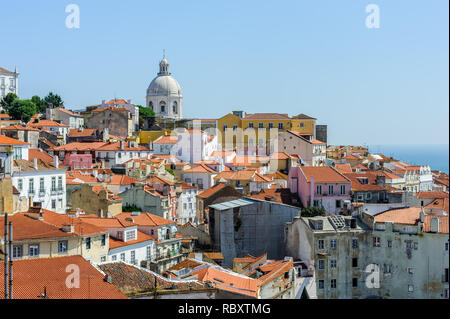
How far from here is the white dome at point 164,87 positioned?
3465 inches

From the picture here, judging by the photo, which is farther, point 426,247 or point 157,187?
point 157,187

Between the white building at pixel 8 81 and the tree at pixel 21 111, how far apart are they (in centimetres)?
1694

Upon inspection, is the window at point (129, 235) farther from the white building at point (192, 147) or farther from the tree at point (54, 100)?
the tree at point (54, 100)

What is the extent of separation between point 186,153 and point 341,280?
32089 millimetres

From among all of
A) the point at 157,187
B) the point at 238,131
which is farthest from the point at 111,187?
the point at 238,131

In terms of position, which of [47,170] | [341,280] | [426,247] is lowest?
[341,280]

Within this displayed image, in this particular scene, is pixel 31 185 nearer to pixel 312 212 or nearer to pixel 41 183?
pixel 41 183

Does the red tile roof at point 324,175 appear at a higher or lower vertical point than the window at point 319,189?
higher

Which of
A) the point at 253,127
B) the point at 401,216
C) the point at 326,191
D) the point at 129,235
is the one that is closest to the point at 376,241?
the point at 401,216

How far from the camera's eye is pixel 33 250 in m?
20.0

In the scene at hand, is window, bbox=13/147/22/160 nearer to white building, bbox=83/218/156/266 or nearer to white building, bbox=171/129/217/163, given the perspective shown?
white building, bbox=83/218/156/266

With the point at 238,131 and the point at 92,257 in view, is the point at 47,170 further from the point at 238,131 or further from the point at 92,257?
the point at 238,131

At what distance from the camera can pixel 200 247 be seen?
105 ft

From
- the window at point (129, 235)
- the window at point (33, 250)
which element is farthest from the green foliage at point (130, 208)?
the window at point (33, 250)
